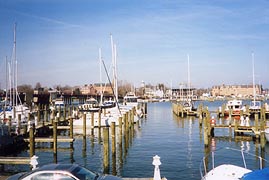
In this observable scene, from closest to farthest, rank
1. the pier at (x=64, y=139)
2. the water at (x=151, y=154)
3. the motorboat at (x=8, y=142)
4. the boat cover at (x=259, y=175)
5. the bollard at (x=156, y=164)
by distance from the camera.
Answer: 1. the boat cover at (x=259, y=175)
2. the bollard at (x=156, y=164)
3. the pier at (x=64, y=139)
4. the water at (x=151, y=154)
5. the motorboat at (x=8, y=142)

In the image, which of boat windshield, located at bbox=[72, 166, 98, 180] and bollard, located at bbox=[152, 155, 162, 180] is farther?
bollard, located at bbox=[152, 155, 162, 180]

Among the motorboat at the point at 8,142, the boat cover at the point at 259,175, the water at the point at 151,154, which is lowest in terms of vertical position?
the water at the point at 151,154

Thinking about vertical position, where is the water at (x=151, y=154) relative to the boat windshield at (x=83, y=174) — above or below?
below

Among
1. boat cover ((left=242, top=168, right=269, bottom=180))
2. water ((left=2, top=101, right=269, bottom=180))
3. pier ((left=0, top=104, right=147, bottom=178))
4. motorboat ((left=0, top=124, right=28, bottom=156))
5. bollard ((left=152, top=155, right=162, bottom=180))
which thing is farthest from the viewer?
motorboat ((left=0, top=124, right=28, bottom=156))

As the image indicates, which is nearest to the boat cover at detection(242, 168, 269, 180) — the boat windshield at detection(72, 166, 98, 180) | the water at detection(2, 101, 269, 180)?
the boat windshield at detection(72, 166, 98, 180)

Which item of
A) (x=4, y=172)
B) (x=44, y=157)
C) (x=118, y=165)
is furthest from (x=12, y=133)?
(x=118, y=165)

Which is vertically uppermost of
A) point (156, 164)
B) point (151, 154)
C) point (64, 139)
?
point (156, 164)

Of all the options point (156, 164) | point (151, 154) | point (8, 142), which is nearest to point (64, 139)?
point (8, 142)

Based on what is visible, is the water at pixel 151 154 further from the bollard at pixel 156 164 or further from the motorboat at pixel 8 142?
the bollard at pixel 156 164

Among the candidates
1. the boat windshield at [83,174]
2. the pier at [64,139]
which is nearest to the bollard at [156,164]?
the boat windshield at [83,174]

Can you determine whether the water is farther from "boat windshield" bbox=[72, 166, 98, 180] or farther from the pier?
"boat windshield" bbox=[72, 166, 98, 180]

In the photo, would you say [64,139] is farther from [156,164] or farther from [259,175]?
[259,175]

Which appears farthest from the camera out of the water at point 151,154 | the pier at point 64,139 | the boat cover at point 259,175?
the water at point 151,154

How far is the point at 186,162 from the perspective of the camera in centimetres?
2658
